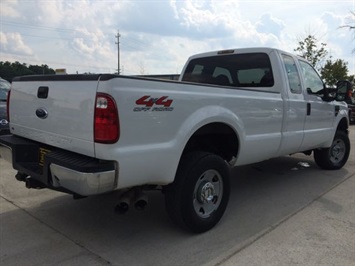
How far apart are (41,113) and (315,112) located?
13.5 ft

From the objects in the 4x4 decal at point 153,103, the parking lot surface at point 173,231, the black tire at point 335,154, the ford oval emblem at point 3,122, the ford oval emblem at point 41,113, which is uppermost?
the 4x4 decal at point 153,103

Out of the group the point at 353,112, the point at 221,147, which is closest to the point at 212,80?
the point at 221,147

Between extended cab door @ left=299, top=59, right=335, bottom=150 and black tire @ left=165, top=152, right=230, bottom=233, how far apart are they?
2168 millimetres

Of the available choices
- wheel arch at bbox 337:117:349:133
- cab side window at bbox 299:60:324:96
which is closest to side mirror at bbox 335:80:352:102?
cab side window at bbox 299:60:324:96

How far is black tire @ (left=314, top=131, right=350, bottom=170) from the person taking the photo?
6672 mm

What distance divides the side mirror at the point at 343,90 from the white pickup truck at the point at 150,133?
4.76 ft

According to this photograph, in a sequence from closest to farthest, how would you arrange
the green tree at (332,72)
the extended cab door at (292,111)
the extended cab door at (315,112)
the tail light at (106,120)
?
the tail light at (106,120), the extended cab door at (292,111), the extended cab door at (315,112), the green tree at (332,72)

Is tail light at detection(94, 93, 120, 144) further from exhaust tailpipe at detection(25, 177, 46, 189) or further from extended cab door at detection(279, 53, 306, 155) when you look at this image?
extended cab door at detection(279, 53, 306, 155)

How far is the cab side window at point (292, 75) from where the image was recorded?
515cm

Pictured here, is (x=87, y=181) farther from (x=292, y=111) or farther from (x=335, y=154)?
(x=335, y=154)

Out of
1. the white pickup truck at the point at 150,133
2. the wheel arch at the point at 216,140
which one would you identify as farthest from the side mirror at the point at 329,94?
the wheel arch at the point at 216,140

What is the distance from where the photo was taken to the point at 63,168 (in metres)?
2.96

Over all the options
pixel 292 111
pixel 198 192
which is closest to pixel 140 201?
pixel 198 192

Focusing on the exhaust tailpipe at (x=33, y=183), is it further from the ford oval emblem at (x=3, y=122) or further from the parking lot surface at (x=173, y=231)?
the ford oval emblem at (x=3, y=122)
